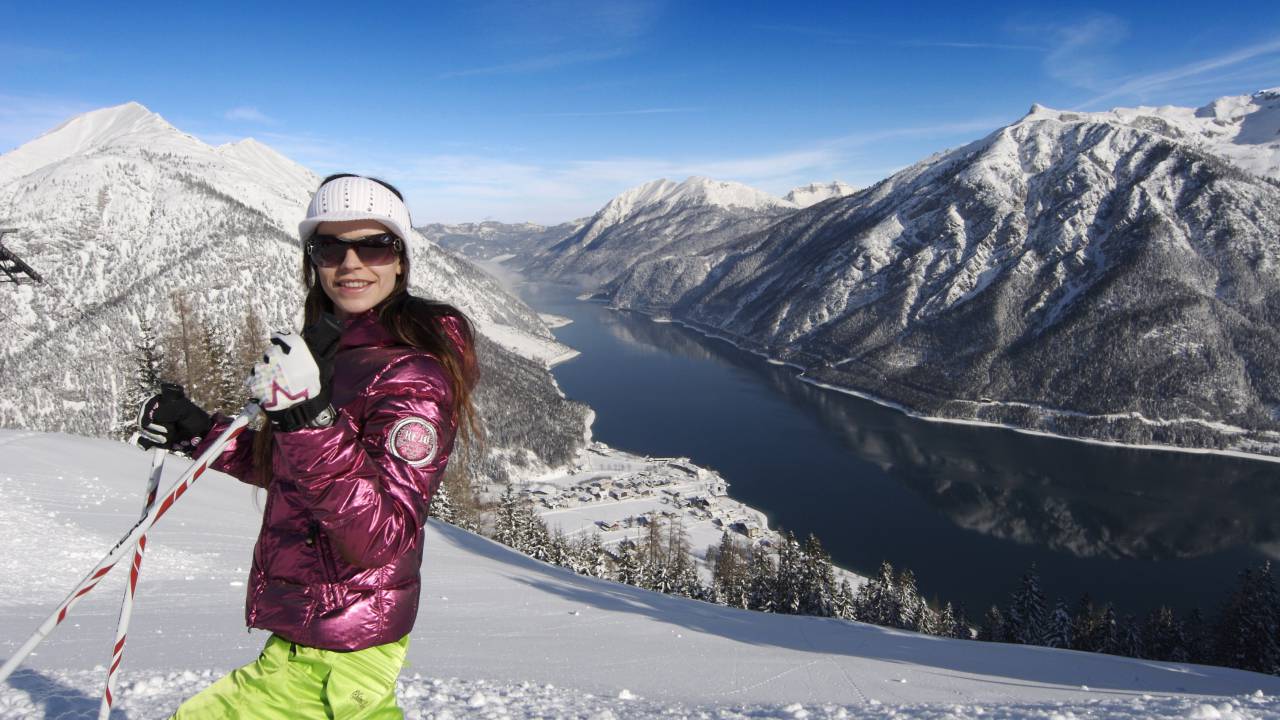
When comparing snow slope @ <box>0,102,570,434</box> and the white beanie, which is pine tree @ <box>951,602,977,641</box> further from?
snow slope @ <box>0,102,570,434</box>

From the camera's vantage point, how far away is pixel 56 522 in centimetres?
1266

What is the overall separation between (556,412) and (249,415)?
121437mm

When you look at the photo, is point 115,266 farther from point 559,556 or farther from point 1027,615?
point 1027,615

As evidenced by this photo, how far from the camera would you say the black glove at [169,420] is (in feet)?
8.43

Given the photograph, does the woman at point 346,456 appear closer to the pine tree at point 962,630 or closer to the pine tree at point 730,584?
the pine tree at point 730,584

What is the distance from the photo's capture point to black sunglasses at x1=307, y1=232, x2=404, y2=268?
289 cm

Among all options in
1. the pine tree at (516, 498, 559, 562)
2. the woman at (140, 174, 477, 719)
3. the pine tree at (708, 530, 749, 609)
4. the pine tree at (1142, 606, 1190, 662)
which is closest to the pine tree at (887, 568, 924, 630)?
the pine tree at (708, 530, 749, 609)

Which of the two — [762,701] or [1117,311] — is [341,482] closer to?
[762,701]

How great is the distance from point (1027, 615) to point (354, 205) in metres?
50.5

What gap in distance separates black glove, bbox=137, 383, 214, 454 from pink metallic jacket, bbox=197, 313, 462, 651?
0.30m

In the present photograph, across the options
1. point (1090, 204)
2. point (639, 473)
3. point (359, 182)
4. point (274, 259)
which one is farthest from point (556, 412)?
point (1090, 204)

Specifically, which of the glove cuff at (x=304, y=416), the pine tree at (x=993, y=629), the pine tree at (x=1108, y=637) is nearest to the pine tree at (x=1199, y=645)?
the pine tree at (x=1108, y=637)

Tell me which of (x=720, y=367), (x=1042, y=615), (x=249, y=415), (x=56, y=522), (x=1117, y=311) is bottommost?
(x=1042, y=615)

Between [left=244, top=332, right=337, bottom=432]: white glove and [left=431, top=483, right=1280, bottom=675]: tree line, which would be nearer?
[left=244, top=332, right=337, bottom=432]: white glove
